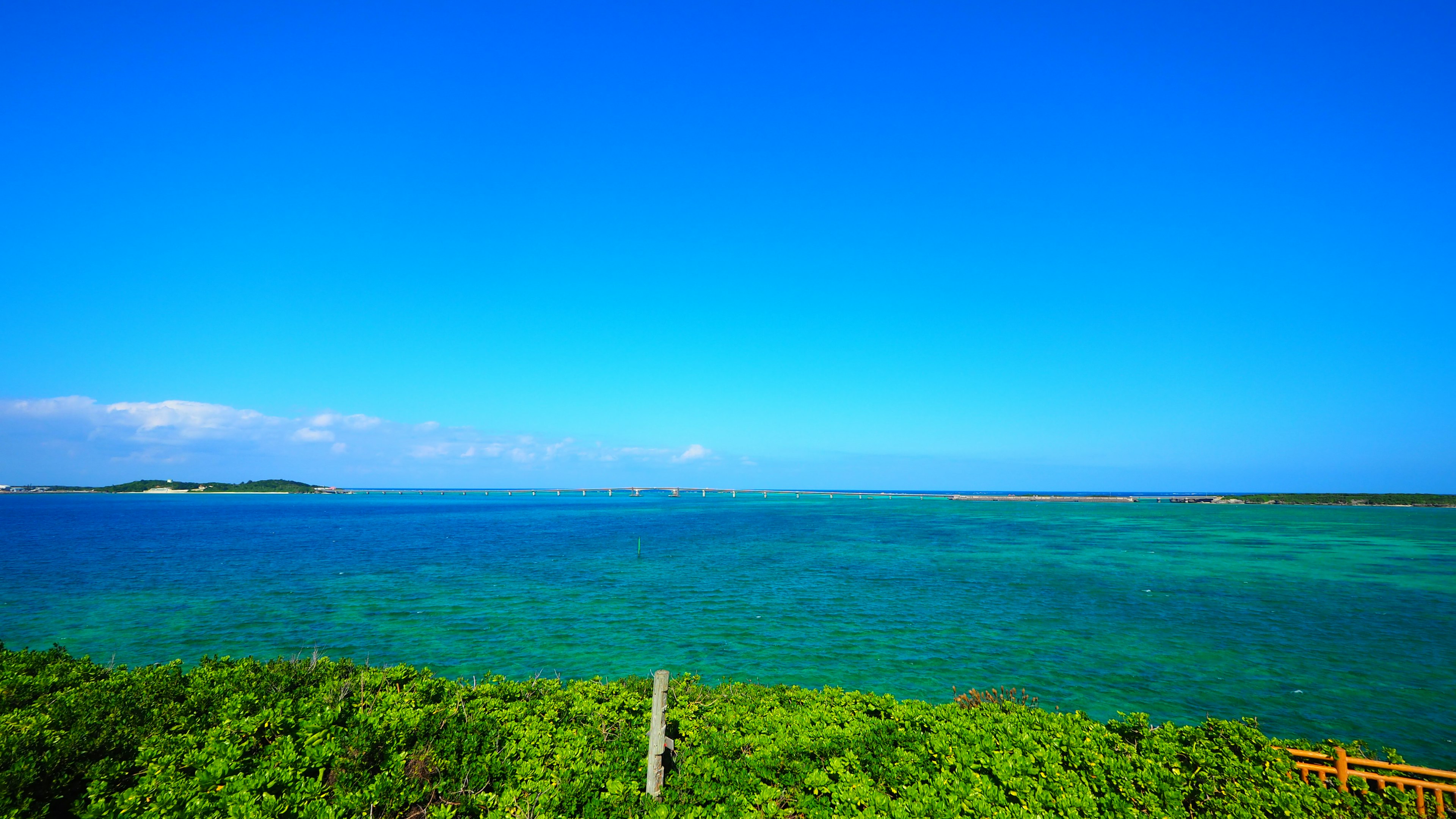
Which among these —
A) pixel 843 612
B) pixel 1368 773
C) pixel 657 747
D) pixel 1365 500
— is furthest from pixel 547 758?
pixel 1365 500

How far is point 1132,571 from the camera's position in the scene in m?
42.2

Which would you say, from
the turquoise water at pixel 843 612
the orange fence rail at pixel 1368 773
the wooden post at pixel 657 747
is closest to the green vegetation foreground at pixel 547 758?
the wooden post at pixel 657 747

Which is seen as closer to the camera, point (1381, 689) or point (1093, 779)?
point (1093, 779)

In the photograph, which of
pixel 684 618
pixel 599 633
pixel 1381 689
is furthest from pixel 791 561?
pixel 1381 689

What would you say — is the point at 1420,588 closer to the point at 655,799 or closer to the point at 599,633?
the point at 599,633

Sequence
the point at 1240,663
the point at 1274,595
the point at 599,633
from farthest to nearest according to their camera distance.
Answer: the point at 1274,595 < the point at 599,633 < the point at 1240,663

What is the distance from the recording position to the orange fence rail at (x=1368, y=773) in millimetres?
7273

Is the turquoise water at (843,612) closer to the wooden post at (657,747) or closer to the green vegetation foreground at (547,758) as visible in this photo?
the green vegetation foreground at (547,758)

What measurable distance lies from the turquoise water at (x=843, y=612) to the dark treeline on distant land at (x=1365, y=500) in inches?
6026

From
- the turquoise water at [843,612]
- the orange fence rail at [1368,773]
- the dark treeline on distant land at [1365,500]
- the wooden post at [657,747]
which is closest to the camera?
the wooden post at [657,747]

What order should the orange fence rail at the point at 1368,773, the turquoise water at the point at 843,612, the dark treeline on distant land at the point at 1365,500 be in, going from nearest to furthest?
the orange fence rail at the point at 1368,773, the turquoise water at the point at 843,612, the dark treeline on distant land at the point at 1365,500

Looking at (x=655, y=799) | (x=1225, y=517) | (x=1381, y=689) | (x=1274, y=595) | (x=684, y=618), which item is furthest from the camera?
(x=1225, y=517)

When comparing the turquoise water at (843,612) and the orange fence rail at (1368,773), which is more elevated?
the orange fence rail at (1368,773)

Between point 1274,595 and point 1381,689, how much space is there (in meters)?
17.7
